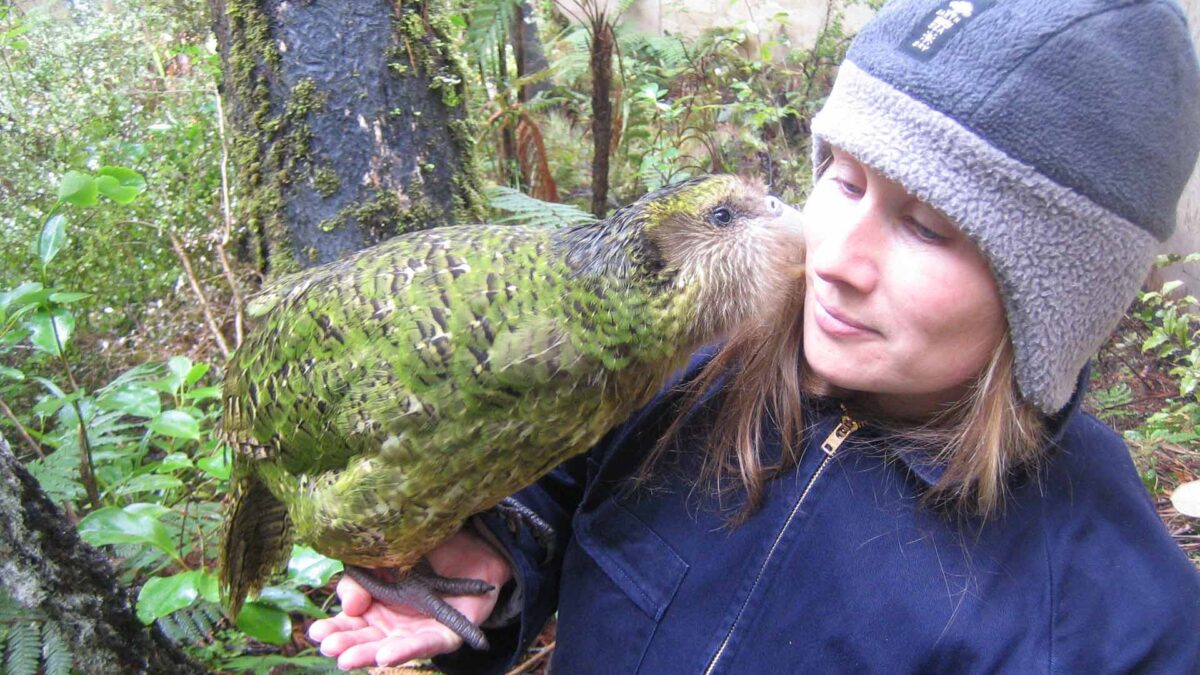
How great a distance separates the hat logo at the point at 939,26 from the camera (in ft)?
4.10

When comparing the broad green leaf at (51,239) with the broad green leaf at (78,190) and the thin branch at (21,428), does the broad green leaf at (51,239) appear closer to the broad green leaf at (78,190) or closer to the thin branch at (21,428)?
the broad green leaf at (78,190)

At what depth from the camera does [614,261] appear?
5.19 feet

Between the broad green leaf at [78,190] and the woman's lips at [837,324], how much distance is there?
2.26 meters

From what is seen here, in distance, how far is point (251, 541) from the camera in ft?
7.17

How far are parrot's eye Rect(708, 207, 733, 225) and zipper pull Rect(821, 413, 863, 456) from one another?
529mm

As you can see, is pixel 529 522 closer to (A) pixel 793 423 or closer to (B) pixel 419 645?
(B) pixel 419 645

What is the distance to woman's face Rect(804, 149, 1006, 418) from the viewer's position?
1.32 meters

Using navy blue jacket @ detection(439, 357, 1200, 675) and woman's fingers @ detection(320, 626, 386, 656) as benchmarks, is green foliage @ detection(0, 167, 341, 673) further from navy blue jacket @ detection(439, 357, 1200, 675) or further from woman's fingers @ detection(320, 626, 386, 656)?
navy blue jacket @ detection(439, 357, 1200, 675)

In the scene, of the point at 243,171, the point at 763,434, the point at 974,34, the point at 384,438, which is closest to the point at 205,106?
the point at 243,171

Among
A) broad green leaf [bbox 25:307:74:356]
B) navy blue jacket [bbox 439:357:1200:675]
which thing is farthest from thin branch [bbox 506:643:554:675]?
broad green leaf [bbox 25:307:74:356]

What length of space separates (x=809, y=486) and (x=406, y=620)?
1.10 m

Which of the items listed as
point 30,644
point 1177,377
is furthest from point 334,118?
point 1177,377

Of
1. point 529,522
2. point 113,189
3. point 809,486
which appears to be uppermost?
point 113,189

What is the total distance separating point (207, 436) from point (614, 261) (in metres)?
2.52
